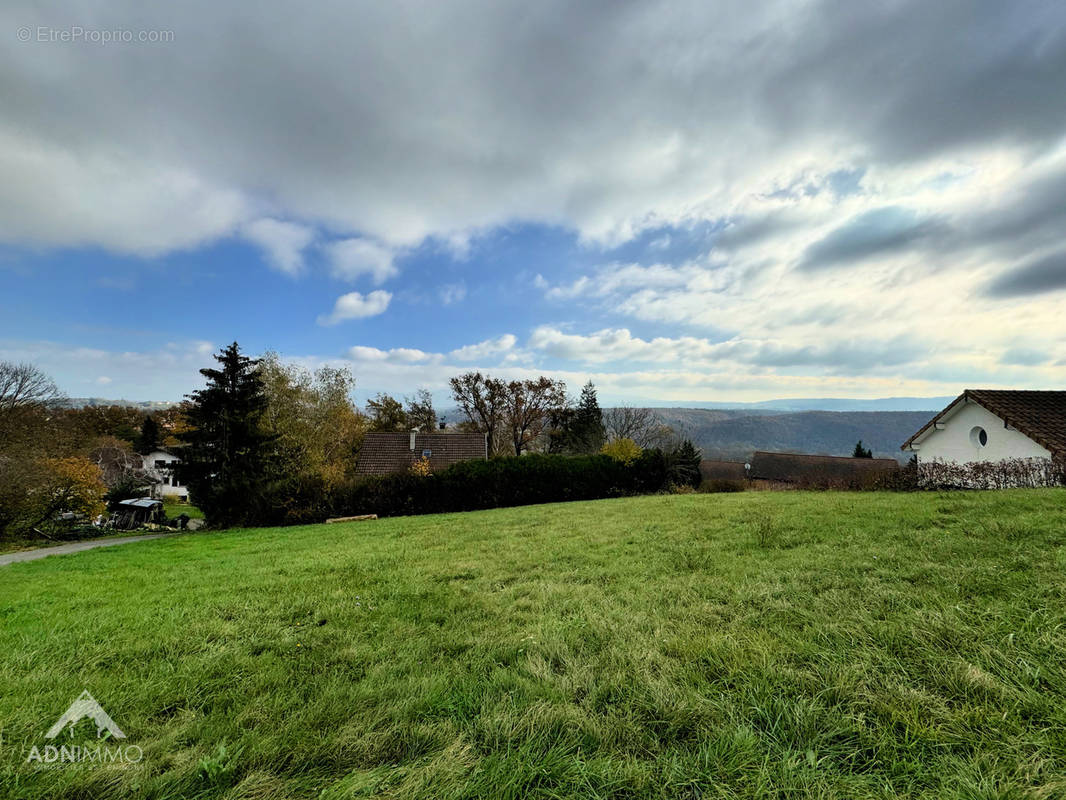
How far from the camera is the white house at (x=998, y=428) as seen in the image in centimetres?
1342

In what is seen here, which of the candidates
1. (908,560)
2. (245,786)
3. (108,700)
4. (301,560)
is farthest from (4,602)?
(908,560)

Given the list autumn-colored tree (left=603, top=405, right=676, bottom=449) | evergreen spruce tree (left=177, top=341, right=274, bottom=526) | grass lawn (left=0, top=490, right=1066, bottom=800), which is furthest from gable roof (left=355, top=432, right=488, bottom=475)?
grass lawn (left=0, top=490, right=1066, bottom=800)

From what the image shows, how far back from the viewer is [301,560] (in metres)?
6.56

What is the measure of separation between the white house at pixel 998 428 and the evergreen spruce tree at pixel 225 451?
23613 millimetres

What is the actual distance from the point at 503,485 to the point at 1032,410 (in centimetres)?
1911

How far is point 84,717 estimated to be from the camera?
2148 millimetres

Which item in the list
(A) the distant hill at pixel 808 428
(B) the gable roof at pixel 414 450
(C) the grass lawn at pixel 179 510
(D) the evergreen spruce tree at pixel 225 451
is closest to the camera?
(D) the evergreen spruce tree at pixel 225 451

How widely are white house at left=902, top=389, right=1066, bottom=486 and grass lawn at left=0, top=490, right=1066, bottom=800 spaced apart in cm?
1303

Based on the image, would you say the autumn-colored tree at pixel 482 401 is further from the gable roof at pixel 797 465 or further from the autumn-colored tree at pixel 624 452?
the gable roof at pixel 797 465

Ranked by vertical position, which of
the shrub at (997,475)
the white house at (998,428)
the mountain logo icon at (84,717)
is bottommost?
the shrub at (997,475)

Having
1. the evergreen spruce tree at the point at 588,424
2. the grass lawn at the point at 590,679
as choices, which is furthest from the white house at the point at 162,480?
the grass lawn at the point at 590,679

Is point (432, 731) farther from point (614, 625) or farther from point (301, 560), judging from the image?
point (301, 560)

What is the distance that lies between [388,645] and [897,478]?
16676mm

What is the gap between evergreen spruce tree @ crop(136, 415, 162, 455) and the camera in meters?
46.8
